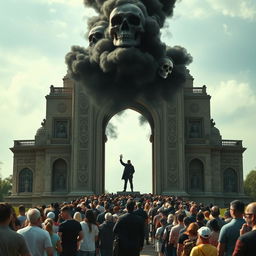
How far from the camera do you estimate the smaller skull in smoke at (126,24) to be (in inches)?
1318

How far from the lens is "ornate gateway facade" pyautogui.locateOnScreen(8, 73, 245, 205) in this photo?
49.5 meters

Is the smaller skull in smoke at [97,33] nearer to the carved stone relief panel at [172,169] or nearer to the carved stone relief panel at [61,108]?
the carved stone relief panel at [61,108]

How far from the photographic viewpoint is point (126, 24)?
33.3m

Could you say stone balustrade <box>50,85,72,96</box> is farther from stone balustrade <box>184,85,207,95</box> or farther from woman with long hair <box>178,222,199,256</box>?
woman with long hair <box>178,222,199,256</box>

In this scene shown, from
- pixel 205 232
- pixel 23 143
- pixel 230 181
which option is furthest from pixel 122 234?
pixel 23 143

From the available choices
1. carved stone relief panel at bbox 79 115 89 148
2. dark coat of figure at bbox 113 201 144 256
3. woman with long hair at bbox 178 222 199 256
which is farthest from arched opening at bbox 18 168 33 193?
woman with long hair at bbox 178 222 199 256

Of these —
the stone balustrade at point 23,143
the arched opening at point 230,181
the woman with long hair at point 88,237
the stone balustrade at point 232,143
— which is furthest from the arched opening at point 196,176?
the woman with long hair at point 88,237

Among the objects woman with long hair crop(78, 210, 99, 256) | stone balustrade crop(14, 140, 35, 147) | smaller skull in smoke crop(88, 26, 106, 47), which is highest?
smaller skull in smoke crop(88, 26, 106, 47)

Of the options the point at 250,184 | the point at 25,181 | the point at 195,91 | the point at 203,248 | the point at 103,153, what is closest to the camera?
the point at 203,248

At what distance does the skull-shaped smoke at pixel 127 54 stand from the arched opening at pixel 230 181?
16.7 meters

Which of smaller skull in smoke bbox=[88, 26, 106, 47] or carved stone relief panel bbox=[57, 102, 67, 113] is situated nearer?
smaller skull in smoke bbox=[88, 26, 106, 47]

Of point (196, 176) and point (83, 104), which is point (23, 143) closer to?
point (83, 104)

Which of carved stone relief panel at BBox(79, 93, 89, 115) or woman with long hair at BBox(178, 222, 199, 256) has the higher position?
carved stone relief panel at BBox(79, 93, 89, 115)

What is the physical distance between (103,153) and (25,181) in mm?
8840
